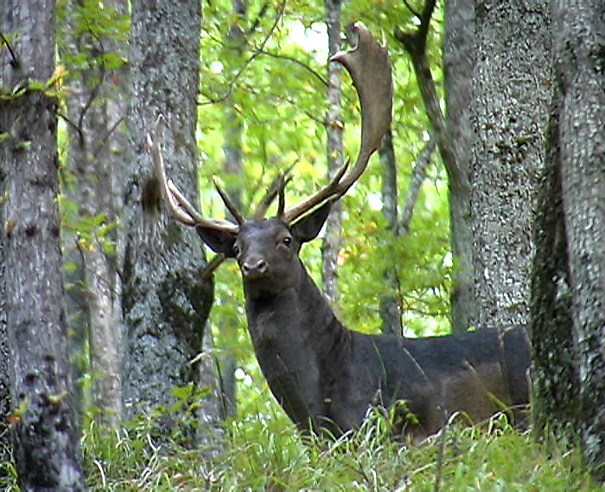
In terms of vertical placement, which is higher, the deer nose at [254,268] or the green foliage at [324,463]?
the deer nose at [254,268]

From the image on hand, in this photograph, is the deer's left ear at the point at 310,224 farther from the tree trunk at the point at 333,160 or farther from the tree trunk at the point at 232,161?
the tree trunk at the point at 232,161

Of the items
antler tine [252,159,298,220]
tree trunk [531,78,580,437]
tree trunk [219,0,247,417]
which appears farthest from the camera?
tree trunk [219,0,247,417]

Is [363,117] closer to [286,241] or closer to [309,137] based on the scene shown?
[286,241]

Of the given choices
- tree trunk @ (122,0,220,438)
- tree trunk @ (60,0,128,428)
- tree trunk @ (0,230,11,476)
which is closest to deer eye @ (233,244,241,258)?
tree trunk @ (122,0,220,438)

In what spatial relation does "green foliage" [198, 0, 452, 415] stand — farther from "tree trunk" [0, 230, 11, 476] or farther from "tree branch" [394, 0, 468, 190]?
"tree trunk" [0, 230, 11, 476]

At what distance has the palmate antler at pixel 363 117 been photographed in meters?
9.41

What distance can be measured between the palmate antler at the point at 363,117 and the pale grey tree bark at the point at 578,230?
2677mm

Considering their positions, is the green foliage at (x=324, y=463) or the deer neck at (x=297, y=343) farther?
the deer neck at (x=297, y=343)

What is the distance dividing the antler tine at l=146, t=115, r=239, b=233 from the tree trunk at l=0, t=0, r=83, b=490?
2.09 m

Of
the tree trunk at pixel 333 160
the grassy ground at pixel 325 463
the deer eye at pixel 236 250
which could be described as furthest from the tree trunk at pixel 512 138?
the tree trunk at pixel 333 160

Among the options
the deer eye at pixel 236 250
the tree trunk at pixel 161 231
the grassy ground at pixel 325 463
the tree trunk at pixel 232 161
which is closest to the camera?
the grassy ground at pixel 325 463

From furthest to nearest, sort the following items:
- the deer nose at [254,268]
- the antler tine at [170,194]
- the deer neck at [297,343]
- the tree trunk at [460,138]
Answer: the tree trunk at [460,138]
the deer neck at [297,343]
the deer nose at [254,268]
the antler tine at [170,194]

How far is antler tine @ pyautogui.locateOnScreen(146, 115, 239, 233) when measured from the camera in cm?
894

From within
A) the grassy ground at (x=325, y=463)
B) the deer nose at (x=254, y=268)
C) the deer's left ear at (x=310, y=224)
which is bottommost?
the grassy ground at (x=325, y=463)
